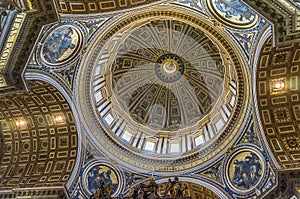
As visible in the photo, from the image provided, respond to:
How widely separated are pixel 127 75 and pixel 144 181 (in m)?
7.36

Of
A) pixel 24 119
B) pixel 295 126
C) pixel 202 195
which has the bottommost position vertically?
pixel 202 195

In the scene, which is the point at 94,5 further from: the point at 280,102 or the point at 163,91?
the point at 163,91

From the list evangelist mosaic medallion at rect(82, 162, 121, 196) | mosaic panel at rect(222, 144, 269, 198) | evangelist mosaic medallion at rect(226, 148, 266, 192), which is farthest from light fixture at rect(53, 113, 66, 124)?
evangelist mosaic medallion at rect(226, 148, 266, 192)

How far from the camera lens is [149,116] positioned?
20672mm

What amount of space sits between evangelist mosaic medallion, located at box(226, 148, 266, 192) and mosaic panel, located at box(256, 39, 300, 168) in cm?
82

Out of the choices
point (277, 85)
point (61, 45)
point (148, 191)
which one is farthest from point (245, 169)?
point (61, 45)

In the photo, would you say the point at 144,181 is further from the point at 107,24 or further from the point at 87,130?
the point at 107,24

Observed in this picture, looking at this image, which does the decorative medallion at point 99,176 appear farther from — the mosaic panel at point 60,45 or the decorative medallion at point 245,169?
the decorative medallion at point 245,169

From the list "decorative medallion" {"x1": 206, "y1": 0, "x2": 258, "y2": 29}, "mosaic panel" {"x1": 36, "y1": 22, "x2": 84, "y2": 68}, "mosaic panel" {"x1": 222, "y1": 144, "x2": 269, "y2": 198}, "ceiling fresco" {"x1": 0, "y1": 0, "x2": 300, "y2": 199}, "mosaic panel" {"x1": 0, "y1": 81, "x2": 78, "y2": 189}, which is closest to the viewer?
"decorative medallion" {"x1": 206, "y1": 0, "x2": 258, "y2": 29}

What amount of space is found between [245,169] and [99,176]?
20.7 ft

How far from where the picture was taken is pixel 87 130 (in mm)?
16188

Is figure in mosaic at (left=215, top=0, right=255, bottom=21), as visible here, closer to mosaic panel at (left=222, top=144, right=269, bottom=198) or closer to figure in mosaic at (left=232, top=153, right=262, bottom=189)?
mosaic panel at (left=222, top=144, right=269, bottom=198)

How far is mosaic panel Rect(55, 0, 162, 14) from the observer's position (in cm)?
1298

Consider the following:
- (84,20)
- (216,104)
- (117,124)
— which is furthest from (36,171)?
(216,104)
